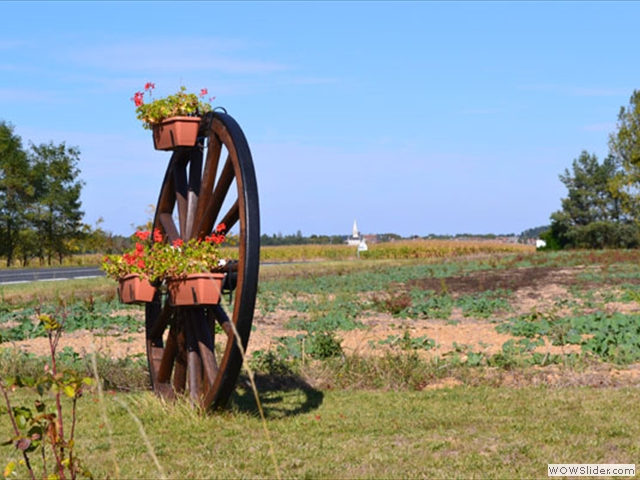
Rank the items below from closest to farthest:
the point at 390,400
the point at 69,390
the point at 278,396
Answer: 1. the point at 69,390
2. the point at 390,400
3. the point at 278,396

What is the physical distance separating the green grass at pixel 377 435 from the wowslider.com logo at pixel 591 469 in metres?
0.10

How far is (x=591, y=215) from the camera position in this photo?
206ft

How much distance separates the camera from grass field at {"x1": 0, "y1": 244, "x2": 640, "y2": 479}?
567 cm

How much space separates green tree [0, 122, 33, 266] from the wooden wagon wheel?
41341mm

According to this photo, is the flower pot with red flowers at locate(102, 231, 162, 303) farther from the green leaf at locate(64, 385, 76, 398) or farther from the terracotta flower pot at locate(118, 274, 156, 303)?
the green leaf at locate(64, 385, 76, 398)

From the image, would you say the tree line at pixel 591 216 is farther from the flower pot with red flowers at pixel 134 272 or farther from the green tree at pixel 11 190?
the flower pot with red flowers at pixel 134 272

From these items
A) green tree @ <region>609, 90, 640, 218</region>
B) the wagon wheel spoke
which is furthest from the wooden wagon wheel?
green tree @ <region>609, 90, 640, 218</region>

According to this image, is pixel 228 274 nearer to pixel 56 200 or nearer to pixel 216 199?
pixel 216 199

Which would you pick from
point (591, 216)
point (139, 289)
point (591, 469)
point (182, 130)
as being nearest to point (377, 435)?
point (591, 469)

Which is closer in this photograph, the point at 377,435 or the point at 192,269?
the point at 377,435

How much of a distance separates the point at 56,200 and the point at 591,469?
45.6 metres

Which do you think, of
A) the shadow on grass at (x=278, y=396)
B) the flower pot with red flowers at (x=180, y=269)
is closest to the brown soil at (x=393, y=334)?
the shadow on grass at (x=278, y=396)

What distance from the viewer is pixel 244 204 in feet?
20.6

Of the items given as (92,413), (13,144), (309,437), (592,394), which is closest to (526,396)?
(592,394)
